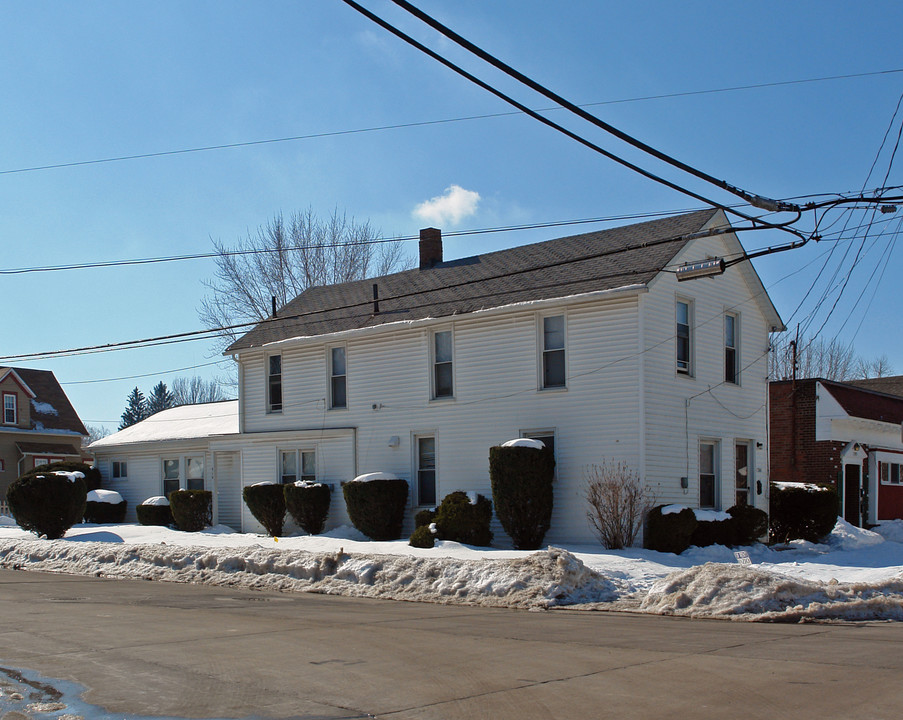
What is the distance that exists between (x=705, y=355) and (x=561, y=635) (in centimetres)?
1248

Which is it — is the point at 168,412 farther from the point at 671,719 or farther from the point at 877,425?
the point at 671,719

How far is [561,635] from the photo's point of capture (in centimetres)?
1030

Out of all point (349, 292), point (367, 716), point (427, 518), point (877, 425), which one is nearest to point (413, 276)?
point (349, 292)

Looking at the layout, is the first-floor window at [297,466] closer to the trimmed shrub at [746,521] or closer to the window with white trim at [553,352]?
the window with white trim at [553,352]

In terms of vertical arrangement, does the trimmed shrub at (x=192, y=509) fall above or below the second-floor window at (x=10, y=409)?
below

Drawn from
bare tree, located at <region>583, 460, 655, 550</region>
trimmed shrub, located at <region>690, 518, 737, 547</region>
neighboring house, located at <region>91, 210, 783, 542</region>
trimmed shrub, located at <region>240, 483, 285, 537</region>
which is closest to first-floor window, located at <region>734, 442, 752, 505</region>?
neighboring house, located at <region>91, 210, 783, 542</region>

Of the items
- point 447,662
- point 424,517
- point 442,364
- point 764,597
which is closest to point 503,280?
point 442,364

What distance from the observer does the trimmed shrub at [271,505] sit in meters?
24.4

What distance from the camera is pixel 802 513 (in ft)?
73.4

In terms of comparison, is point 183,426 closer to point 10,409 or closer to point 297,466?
point 297,466

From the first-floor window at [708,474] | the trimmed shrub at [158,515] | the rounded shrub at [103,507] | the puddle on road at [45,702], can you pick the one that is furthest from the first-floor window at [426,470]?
the puddle on road at [45,702]

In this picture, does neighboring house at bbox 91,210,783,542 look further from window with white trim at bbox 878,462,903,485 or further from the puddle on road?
the puddle on road

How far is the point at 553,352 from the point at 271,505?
8935 millimetres

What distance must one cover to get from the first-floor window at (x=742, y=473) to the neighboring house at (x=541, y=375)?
3 centimetres
